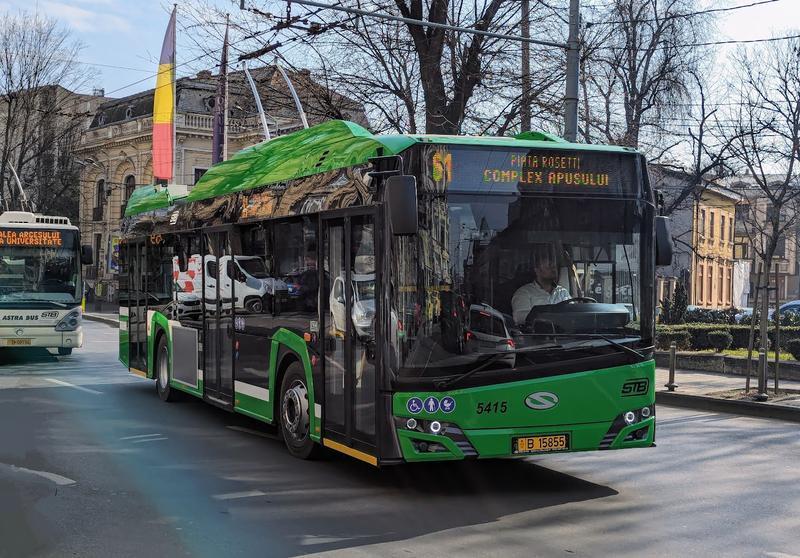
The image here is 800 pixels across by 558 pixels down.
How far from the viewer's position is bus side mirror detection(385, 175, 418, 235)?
7406 millimetres

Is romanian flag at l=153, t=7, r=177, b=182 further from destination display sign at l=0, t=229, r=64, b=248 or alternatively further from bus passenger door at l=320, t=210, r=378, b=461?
bus passenger door at l=320, t=210, r=378, b=461

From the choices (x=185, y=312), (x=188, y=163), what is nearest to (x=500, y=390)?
(x=185, y=312)

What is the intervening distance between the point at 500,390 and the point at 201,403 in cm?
738

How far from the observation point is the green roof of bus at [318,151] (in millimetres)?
8164

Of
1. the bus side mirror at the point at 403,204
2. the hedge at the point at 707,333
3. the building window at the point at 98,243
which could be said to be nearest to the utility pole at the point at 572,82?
the bus side mirror at the point at 403,204

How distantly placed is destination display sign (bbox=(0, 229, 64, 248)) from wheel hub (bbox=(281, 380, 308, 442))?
12401 mm

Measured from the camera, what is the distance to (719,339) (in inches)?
910

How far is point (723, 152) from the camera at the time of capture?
29531mm

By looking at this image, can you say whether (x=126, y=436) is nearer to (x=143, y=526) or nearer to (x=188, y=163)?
(x=143, y=526)

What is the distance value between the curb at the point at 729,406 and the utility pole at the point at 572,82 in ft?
14.1

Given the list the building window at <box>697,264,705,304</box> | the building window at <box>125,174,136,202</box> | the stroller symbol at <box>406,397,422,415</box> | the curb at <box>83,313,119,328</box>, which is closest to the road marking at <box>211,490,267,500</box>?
the stroller symbol at <box>406,397,422,415</box>

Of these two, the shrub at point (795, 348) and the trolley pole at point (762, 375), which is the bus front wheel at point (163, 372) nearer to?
the trolley pole at point (762, 375)

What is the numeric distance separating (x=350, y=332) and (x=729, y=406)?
8.25 meters

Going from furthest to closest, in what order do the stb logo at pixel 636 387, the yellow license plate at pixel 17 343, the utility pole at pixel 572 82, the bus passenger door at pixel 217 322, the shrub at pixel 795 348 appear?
the yellow license plate at pixel 17 343, the shrub at pixel 795 348, the utility pole at pixel 572 82, the bus passenger door at pixel 217 322, the stb logo at pixel 636 387
